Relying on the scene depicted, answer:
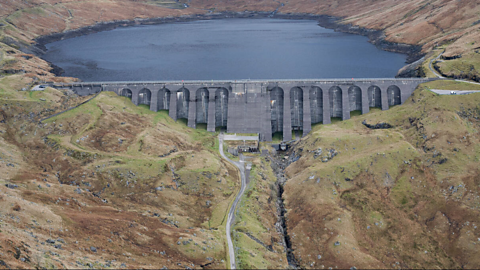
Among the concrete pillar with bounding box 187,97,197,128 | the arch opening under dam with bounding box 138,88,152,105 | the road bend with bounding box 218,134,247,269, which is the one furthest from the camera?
the arch opening under dam with bounding box 138,88,152,105

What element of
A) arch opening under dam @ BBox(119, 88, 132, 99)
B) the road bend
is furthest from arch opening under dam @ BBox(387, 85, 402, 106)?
arch opening under dam @ BBox(119, 88, 132, 99)

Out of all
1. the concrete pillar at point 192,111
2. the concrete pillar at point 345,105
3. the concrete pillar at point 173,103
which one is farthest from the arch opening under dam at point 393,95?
the concrete pillar at point 173,103

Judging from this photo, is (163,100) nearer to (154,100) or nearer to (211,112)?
(154,100)

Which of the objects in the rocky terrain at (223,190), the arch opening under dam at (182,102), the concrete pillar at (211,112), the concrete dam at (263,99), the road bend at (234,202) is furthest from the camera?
the arch opening under dam at (182,102)

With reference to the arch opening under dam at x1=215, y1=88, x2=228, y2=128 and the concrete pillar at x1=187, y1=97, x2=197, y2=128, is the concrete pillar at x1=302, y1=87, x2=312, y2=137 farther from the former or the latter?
the concrete pillar at x1=187, y1=97, x2=197, y2=128

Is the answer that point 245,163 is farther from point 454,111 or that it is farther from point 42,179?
point 454,111

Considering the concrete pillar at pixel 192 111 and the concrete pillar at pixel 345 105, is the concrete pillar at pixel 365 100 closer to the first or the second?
the concrete pillar at pixel 345 105

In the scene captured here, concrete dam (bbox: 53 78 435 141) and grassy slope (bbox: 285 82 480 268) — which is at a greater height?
concrete dam (bbox: 53 78 435 141)
